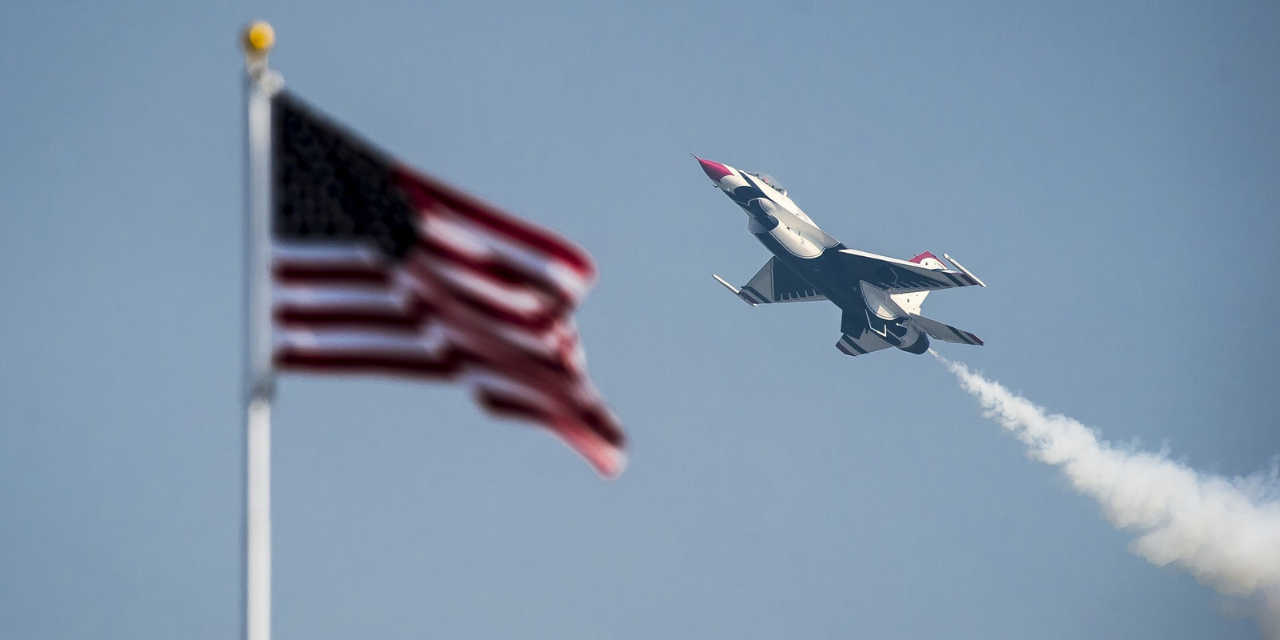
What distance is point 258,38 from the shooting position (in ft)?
55.3

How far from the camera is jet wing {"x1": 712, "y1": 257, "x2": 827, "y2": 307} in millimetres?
97250

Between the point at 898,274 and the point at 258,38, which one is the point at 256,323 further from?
the point at 898,274

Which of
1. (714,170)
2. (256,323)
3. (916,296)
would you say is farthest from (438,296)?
(916,296)

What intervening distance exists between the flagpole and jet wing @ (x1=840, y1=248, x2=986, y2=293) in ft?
235

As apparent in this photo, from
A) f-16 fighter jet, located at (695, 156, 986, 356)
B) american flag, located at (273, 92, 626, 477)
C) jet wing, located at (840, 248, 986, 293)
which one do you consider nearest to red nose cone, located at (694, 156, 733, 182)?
f-16 fighter jet, located at (695, 156, 986, 356)

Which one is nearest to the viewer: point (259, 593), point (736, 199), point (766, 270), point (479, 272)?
point (259, 593)

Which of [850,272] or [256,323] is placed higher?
[850,272]

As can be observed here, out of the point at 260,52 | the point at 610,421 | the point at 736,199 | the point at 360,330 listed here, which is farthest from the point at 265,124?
the point at 736,199

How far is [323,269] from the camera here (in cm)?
1764

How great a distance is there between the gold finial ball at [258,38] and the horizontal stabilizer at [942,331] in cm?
7561

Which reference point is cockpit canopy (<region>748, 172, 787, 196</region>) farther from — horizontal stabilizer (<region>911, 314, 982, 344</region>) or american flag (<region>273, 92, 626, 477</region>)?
american flag (<region>273, 92, 626, 477</region>)

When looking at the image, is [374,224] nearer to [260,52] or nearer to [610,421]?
[260,52]

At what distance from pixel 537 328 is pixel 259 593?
4.07 meters

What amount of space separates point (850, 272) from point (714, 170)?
9.25 metres
